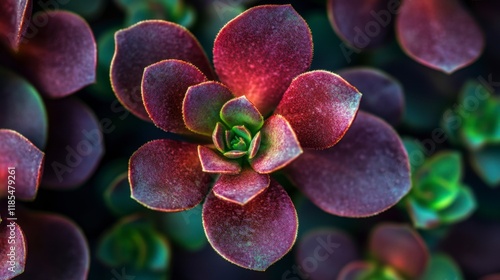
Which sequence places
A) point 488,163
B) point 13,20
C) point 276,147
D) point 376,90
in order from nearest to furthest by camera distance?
1. point 276,147
2. point 13,20
3. point 376,90
4. point 488,163

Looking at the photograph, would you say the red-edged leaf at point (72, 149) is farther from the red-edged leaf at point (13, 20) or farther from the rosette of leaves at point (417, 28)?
the rosette of leaves at point (417, 28)

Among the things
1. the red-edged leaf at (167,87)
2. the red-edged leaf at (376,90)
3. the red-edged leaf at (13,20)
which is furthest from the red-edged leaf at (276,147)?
the red-edged leaf at (13,20)

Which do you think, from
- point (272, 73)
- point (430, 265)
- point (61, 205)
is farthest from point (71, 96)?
point (430, 265)

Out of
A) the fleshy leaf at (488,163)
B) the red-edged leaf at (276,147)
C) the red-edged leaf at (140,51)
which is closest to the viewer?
the red-edged leaf at (276,147)

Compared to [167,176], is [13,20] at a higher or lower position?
higher

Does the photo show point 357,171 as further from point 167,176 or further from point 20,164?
point 20,164

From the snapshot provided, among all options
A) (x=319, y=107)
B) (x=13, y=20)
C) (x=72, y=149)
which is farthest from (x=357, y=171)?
(x=13, y=20)

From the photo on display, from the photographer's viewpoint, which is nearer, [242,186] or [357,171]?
[242,186]
